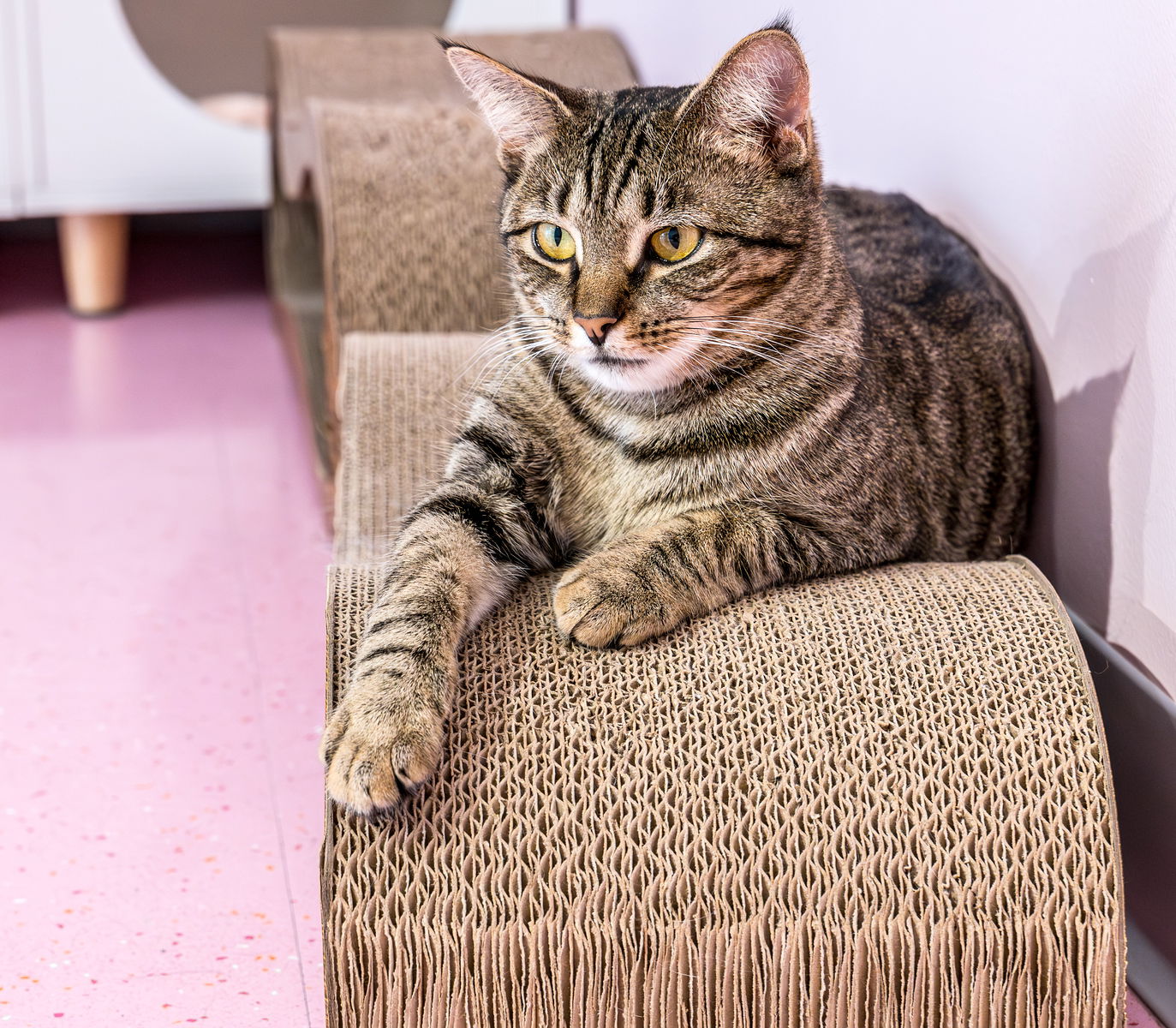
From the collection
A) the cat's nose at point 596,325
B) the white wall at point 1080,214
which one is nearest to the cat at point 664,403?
the cat's nose at point 596,325

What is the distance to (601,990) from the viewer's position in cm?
81

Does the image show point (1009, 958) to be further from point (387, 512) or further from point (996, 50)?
point (996, 50)

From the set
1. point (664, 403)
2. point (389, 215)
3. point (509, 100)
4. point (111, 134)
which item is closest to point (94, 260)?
point (111, 134)

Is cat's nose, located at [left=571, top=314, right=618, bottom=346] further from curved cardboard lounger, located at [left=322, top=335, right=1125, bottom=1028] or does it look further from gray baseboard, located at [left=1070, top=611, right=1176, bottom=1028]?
gray baseboard, located at [left=1070, top=611, right=1176, bottom=1028]

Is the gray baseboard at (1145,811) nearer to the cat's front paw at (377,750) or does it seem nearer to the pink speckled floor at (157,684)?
the pink speckled floor at (157,684)

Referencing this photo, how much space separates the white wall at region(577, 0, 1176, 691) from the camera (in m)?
1.03

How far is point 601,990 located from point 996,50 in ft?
3.27

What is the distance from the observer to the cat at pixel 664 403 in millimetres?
942

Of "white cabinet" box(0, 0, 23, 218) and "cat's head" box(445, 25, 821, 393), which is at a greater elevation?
"cat's head" box(445, 25, 821, 393)

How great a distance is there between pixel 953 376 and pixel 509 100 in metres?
0.50

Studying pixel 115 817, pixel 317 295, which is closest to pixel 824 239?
pixel 115 817

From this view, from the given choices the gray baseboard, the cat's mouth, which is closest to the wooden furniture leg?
Result: the cat's mouth

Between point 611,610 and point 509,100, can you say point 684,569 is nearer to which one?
point 611,610

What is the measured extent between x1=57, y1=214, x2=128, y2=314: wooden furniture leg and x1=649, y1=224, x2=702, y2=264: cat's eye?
206 centimetres
